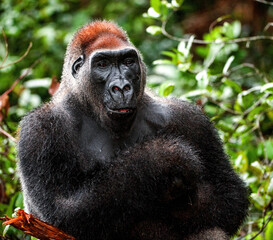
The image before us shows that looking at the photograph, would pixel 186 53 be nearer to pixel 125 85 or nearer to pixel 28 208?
pixel 125 85

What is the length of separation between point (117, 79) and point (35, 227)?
52.1 inches

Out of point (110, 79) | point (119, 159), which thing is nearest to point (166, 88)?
point (110, 79)

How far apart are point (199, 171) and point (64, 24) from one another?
768 centimetres

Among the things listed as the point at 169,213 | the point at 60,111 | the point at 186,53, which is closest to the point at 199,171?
the point at 169,213

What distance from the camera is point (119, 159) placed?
12.5ft

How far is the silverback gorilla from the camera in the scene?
3684 mm

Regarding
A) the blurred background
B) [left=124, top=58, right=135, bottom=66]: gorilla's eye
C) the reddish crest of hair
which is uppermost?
the reddish crest of hair

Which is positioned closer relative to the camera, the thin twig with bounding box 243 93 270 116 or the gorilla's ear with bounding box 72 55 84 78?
the gorilla's ear with bounding box 72 55 84 78

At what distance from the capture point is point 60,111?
417 cm

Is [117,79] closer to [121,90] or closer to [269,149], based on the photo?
[121,90]

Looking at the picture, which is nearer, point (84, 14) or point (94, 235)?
point (94, 235)

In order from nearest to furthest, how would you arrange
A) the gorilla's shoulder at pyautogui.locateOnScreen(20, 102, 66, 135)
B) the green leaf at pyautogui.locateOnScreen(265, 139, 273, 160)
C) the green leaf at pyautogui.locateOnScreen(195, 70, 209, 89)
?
the gorilla's shoulder at pyautogui.locateOnScreen(20, 102, 66, 135) < the green leaf at pyautogui.locateOnScreen(195, 70, 209, 89) < the green leaf at pyautogui.locateOnScreen(265, 139, 273, 160)

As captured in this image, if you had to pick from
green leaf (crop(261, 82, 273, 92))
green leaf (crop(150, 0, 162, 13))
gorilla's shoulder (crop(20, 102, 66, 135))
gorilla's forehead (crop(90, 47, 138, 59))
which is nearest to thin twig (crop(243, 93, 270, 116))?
green leaf (crop(261, 82, 273, 92))

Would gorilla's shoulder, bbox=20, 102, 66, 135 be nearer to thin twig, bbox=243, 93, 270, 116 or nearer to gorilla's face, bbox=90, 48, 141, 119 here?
gorilla's face, bbox=90, 48, 141, 119
